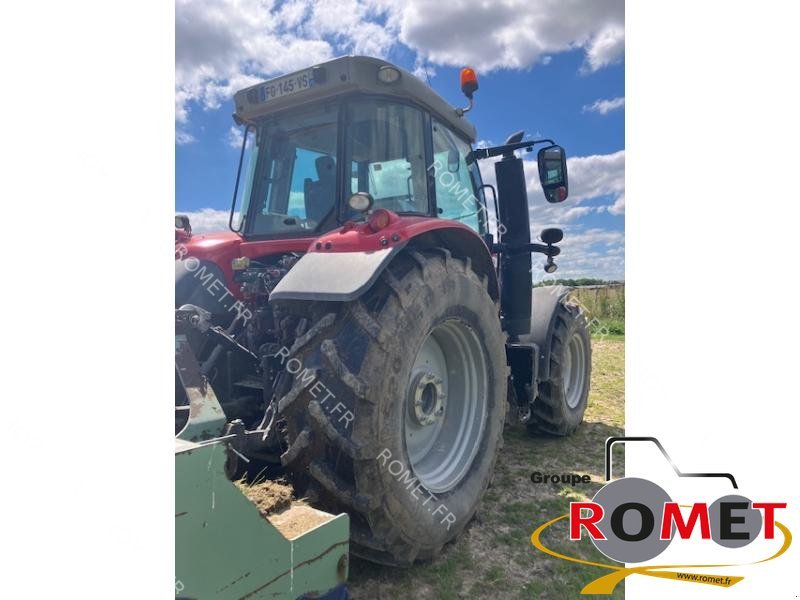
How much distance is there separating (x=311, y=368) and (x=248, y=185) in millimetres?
1603

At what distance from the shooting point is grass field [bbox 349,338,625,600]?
2184 mm

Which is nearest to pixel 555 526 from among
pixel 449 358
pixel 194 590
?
pixel 449 358

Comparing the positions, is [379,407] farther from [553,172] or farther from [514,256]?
[514,256]

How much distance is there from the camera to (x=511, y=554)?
245cm

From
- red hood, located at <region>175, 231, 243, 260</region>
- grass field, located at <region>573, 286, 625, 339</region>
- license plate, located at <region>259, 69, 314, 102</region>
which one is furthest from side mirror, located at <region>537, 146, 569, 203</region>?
red hood, located at <region>175, 231, 243, 260</region>

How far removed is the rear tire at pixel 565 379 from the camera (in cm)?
398

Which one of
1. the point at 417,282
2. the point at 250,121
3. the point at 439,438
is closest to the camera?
the point at 417,282

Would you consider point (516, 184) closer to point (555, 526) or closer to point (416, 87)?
point (416, 87)

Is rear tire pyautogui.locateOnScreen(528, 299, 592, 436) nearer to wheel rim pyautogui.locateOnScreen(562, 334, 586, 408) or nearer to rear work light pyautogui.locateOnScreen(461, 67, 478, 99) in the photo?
wheel rim pyautogui.locateOnScreen(562, 334, 586, 408)

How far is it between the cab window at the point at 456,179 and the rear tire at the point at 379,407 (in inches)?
38.6

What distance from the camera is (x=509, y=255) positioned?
3.82 meters

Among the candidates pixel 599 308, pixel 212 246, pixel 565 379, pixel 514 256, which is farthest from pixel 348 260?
pixel 565 379

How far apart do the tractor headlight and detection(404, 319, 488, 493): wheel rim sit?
1233mm
